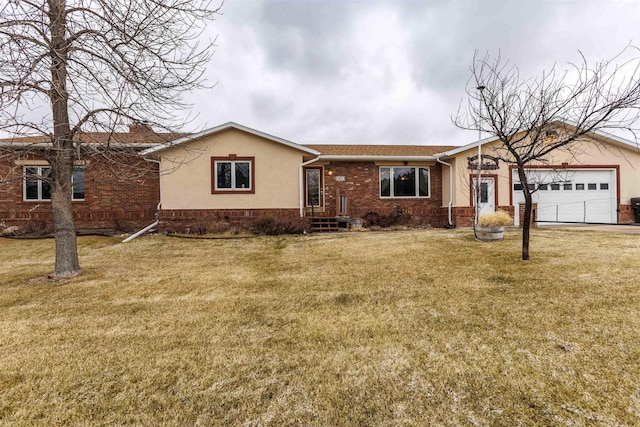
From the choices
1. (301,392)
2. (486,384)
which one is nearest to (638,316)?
(486,384)

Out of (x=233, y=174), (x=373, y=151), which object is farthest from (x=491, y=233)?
(x=233, y=174)

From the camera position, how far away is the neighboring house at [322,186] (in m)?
11.5

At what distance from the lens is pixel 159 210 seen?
444 inches

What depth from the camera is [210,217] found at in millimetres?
11453

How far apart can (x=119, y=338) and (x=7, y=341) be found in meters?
1.11

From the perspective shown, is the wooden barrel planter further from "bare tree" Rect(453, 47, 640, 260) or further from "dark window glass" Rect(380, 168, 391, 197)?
"dark window glass" Rect(380, 168, 391, 197)

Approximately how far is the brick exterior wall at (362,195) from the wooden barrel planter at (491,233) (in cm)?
474

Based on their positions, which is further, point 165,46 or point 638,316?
point 165,46

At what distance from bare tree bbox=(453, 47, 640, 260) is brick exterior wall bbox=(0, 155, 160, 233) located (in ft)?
37.2

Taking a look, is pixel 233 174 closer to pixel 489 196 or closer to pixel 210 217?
pixel 210 217

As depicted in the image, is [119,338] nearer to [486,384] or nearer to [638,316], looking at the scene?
[486,384]

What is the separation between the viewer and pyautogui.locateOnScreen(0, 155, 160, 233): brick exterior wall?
1155 centimetres

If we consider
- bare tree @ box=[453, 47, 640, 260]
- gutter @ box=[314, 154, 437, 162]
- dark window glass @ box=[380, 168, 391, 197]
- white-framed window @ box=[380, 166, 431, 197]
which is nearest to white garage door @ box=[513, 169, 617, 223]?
white-framed window @ box=[380, 166, 431, 197]

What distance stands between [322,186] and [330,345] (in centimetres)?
1061
